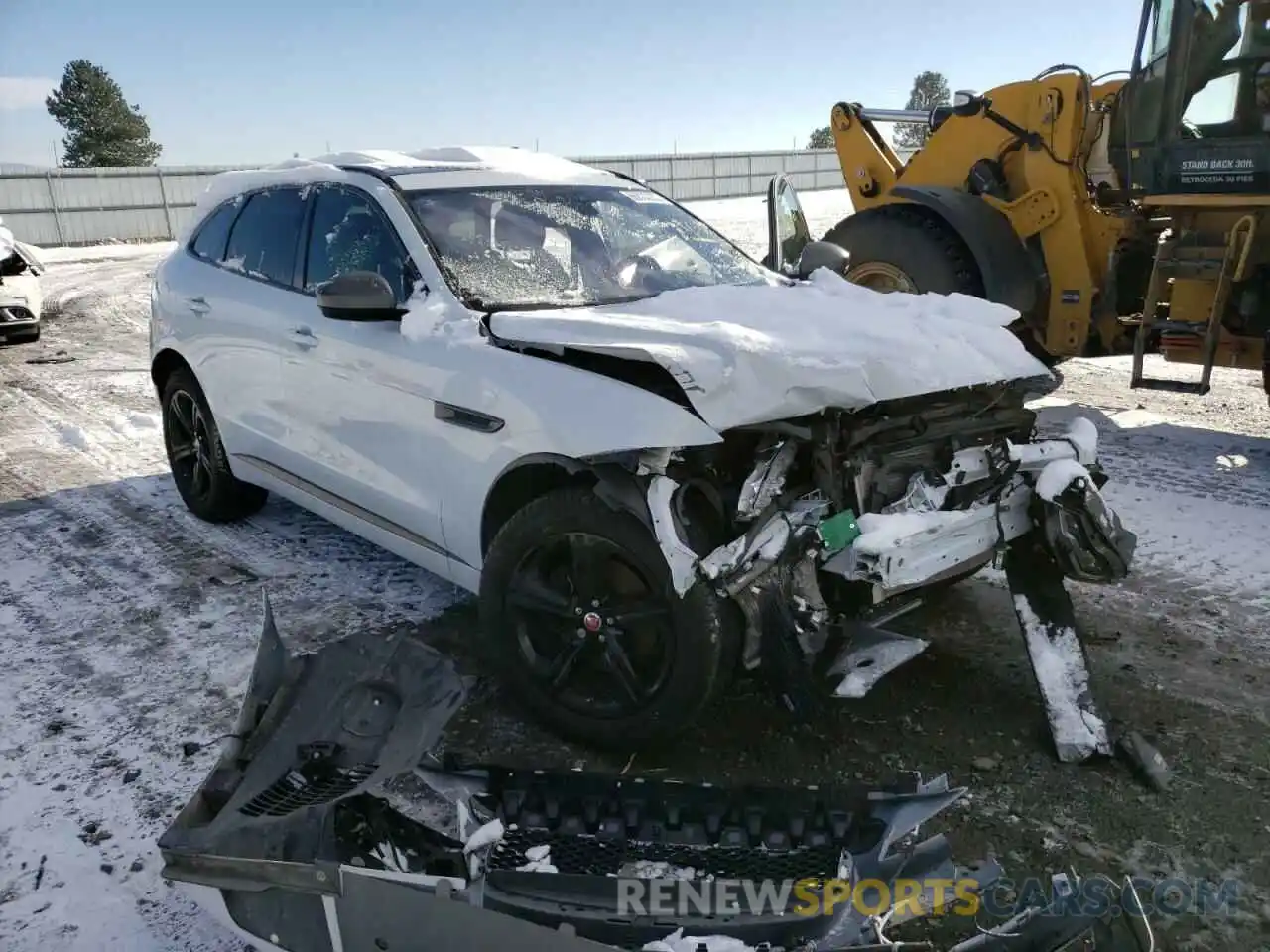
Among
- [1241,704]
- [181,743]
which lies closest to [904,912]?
[1241,704]

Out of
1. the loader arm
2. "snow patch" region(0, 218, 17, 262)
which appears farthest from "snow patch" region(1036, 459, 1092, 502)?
"snow patch" region(0, 218, 17, 262)

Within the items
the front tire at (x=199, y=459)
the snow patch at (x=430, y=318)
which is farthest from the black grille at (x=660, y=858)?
the front tire at (x=199, y=459)

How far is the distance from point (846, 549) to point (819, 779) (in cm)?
78

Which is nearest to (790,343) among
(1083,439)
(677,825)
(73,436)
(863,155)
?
(1083,439)

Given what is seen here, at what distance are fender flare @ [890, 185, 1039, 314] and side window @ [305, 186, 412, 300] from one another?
177 inches

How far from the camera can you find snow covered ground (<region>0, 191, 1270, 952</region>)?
107 inches

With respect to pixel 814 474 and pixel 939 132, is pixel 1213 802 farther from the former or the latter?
pixel 939 132

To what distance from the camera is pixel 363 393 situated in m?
3.79

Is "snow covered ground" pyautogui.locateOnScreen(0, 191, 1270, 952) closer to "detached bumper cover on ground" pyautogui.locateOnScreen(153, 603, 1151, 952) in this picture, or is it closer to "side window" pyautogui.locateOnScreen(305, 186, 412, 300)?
"detached bumper cover on ground" pyautogui.locateOnScreen(153, 603, 1151, 952)

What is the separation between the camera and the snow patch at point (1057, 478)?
10.4ft

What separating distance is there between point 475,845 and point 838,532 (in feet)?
4.20

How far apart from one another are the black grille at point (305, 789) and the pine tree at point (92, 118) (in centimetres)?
5366

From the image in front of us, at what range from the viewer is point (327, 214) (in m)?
4.26

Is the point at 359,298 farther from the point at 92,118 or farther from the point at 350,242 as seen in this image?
the point at 92,118
